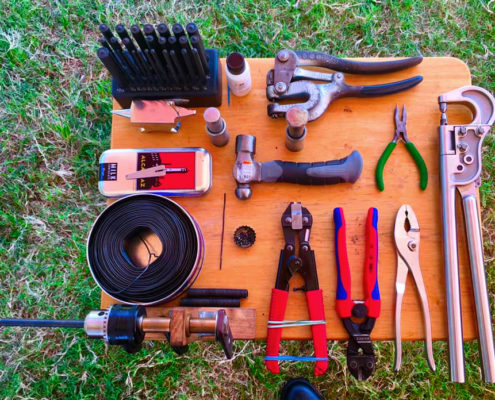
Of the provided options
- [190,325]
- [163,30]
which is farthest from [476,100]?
[190,325]

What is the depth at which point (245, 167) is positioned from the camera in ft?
4.05

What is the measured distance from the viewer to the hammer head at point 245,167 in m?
1.24

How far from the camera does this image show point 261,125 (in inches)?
52.7

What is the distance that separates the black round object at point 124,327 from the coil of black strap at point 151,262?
0.10 meters

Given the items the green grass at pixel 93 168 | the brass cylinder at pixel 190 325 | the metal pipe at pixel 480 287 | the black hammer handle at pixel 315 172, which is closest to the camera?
the brass cylinder at pixel 190 325

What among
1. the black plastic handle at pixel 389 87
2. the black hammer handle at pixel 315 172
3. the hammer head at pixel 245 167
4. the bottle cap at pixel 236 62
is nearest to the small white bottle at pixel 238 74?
the bottle cap at pixel 236 62

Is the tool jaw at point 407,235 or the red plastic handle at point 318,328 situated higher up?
the tool jaw at point 407,235

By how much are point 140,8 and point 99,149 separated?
92 cm

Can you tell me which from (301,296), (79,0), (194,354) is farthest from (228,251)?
(79,0)

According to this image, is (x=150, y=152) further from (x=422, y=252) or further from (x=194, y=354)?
(x=194, y=354)

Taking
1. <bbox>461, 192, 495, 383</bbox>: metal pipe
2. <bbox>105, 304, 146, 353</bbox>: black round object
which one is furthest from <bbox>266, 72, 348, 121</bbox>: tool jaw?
<bbox>105, 304, 146, 353</bbox>: black round object

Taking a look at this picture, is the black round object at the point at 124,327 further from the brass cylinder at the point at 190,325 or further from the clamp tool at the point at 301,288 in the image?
the clamp tool at the point at 301,288

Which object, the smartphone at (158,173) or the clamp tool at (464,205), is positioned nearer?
the clamp tool at (464,205)

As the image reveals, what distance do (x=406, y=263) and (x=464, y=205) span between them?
0.86 feet
